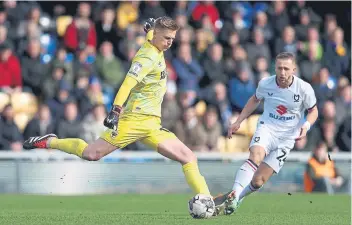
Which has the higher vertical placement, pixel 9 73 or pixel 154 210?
pixel 9 73

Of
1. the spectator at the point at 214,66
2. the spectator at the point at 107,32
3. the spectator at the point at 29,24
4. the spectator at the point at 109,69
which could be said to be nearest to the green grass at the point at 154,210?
the spectator at the point at 109,69

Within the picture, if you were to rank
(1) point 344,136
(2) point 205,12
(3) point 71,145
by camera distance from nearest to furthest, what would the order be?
(3) point 71,145
(1) point 344,136
(2) point 205,12

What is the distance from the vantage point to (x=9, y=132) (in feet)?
61.7

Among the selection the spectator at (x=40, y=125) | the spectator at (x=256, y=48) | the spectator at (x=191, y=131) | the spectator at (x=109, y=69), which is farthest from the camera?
the spectator at (x=256, y=48)

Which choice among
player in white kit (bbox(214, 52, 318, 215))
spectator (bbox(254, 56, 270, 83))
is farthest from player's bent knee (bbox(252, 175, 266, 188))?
spectator (bbox(254, 56, 270, 83))

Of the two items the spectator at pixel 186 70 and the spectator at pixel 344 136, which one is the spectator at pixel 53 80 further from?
the spectator at pixel 344 136

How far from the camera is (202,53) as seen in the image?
70.0 ft

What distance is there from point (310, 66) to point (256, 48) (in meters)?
1.23

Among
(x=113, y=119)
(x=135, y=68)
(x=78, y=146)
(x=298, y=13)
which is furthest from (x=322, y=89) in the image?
(x=113, y=119)

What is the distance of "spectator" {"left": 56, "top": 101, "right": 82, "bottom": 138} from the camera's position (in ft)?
62.4

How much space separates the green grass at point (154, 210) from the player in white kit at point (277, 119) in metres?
0.62

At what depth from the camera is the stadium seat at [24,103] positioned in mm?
19250

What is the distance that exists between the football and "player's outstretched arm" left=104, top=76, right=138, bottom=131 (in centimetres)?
127

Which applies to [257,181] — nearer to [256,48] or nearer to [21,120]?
[21,120]
